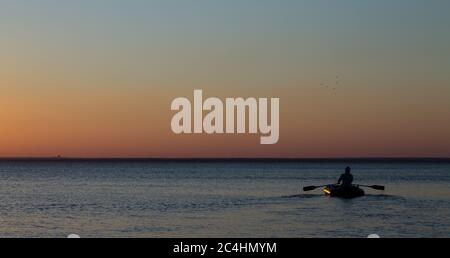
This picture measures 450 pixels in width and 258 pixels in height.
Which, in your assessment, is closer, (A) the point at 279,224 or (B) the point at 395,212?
(A) the point at 279,224

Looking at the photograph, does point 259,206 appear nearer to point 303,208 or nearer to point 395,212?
point 303,208

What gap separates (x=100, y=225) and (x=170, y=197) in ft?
75.3

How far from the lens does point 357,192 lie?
156 feet

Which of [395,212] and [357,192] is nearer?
[395,212]

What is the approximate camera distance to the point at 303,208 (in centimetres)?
4225
